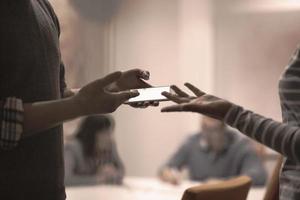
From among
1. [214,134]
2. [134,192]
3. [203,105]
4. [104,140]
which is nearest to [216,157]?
[214,134]

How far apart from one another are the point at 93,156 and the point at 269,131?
2020mm

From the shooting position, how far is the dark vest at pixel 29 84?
95cm

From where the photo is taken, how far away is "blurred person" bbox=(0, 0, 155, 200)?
91 cm

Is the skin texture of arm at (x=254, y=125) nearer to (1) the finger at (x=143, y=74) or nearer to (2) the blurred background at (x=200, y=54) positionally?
(1) the finger at (x=143, y=74)

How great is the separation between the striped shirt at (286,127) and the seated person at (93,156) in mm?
1616

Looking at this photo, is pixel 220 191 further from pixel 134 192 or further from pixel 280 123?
pixel 134 192

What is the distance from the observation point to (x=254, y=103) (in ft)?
12.1

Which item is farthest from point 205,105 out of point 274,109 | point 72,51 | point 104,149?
point 274,109

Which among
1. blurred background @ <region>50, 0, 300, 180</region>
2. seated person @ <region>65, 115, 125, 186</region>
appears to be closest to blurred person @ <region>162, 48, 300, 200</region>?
seated person @ <region>65, 115, 125, 186</region>

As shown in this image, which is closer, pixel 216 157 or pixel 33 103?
pixel 33 103

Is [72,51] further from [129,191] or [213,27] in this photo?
[213,27]

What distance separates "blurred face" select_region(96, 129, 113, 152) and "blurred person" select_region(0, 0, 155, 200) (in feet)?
6.48

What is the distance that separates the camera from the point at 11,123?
89cm

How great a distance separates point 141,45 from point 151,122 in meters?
0.53
